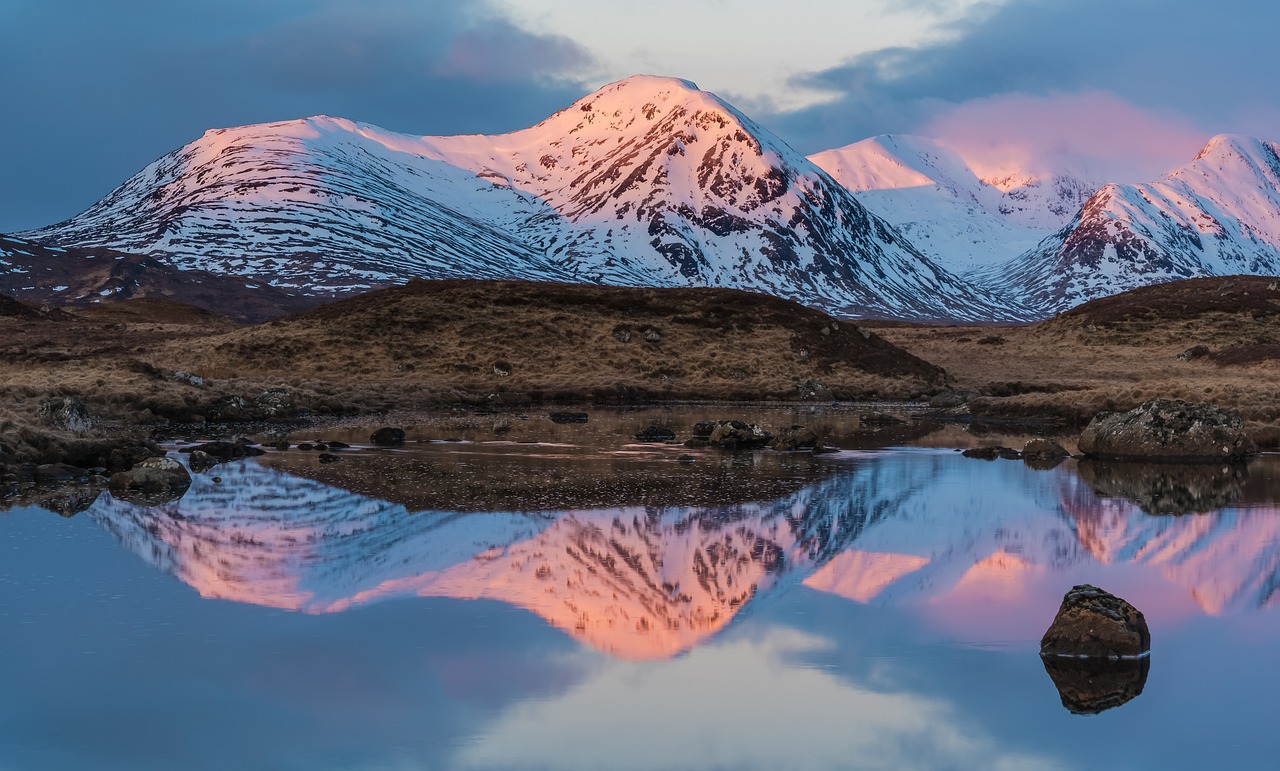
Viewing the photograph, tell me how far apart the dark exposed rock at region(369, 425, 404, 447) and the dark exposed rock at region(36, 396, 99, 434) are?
30.3 ft

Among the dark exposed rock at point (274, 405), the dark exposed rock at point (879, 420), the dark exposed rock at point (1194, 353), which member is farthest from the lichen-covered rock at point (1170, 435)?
the dark exposed rock at point (1194, 353)

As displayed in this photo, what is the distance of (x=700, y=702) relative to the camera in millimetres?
14562

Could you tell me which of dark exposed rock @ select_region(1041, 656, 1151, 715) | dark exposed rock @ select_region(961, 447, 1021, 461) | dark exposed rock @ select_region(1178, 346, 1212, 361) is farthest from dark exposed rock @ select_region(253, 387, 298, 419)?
dark exposed rock @ select_region(1178, 346, 1212, 361)

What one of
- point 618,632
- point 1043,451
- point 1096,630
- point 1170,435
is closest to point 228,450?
point 618,632

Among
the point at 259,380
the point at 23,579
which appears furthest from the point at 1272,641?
the point at 259,380

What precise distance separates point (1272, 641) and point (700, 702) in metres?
8.85

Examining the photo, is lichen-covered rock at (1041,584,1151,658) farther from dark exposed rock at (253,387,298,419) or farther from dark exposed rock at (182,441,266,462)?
dark exposed rock at (253,387,298,419)

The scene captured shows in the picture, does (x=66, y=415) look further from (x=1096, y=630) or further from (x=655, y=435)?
(x=1096, y=630)

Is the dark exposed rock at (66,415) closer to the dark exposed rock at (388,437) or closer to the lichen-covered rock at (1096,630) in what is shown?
the dark exposed rock at (388,437)

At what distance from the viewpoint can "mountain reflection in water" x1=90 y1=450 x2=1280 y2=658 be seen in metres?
19.6

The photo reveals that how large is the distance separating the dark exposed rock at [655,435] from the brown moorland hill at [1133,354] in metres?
21.7

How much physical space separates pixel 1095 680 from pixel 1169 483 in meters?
22.2

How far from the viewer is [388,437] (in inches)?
1763

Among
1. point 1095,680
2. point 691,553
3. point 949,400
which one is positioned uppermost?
point 949,400
